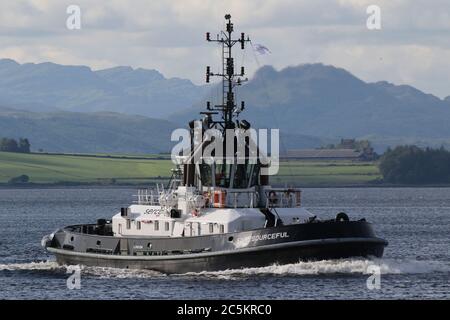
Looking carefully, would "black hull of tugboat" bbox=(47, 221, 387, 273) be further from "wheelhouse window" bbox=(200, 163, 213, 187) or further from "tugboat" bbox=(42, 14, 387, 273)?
"wheelhouse window" bbox=(200, 163, 213, 187)

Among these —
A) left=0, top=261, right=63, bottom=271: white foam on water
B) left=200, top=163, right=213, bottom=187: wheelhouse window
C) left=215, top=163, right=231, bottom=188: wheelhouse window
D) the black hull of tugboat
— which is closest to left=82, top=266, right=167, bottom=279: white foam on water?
the black hull of tugboat

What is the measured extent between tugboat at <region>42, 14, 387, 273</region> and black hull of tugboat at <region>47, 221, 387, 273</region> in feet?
0.13

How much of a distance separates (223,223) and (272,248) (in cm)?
312

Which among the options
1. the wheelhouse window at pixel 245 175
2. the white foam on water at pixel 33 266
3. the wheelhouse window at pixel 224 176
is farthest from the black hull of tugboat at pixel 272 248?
the white foam on water at pixel 33 266

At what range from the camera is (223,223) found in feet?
187

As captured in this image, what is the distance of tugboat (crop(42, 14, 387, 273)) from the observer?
55.0 meters

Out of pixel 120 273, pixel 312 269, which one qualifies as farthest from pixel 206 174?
pixel 312 269

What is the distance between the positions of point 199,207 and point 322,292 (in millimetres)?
9148

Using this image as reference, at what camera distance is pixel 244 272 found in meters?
55.4

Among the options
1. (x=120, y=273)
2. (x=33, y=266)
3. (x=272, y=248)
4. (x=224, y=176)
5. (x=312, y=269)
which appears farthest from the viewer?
(x=33, y=266)

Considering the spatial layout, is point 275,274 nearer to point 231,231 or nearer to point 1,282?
point 231,231

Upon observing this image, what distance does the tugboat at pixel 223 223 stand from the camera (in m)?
55.0

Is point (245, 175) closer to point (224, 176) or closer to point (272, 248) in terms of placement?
point (224, 176)
